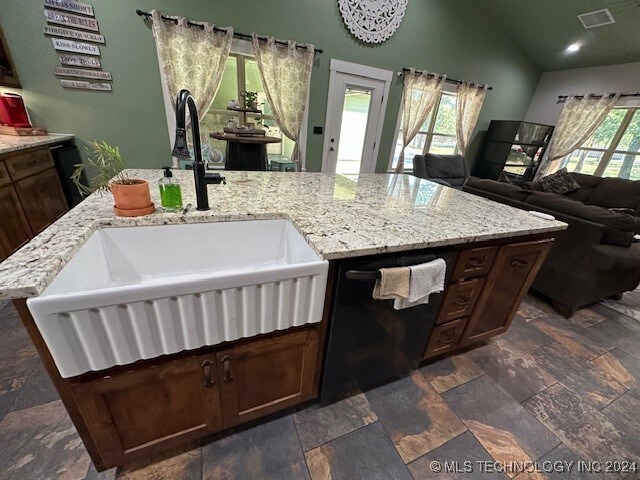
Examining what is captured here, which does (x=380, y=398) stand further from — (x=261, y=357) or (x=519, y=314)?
(x=519, y=314)

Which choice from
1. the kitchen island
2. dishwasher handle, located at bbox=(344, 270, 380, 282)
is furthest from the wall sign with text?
dishwasher handle, located at bbox=(344, 270, 380, 282)

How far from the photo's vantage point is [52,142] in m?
2.42

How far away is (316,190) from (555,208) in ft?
6.39

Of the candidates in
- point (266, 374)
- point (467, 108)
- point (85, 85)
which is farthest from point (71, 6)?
point (467, 108)

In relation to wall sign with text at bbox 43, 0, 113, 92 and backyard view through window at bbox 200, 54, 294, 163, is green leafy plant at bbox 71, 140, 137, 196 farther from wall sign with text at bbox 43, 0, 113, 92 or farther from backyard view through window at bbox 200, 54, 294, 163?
wall sign with text at bbox 43, 0, 113, 92

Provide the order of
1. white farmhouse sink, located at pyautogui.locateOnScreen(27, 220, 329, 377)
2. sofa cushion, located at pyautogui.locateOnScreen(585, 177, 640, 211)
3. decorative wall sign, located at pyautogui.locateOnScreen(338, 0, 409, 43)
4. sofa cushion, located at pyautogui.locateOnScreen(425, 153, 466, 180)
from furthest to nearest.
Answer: sofa cushion, located at pyautogui.locateOnScreen(425, 153, 466, 180) < sofa cushion, located at pyautogui.locateOnScreen(585, 177, 640, 211) < decorative wall sign, located at pyautogui.locateOnScreen(338, 0, 409, 43) < white farmhouse sink, located at pyautogui.locateOnScreen(27, 220, 329, 377)

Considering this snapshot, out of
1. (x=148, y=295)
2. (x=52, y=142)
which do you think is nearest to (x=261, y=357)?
(x=148, y=295)

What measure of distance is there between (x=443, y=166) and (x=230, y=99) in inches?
135

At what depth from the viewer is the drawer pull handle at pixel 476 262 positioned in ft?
3.86

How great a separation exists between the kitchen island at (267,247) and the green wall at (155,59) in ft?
7.17

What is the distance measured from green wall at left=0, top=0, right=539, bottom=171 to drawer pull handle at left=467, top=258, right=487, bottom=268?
3184 mm

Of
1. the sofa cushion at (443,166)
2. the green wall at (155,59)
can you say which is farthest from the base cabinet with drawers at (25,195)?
the sofa cushion at (443,166)

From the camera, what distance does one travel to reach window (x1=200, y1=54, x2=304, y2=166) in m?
3.27

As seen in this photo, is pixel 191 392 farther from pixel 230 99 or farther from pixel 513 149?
pixel 513 149
